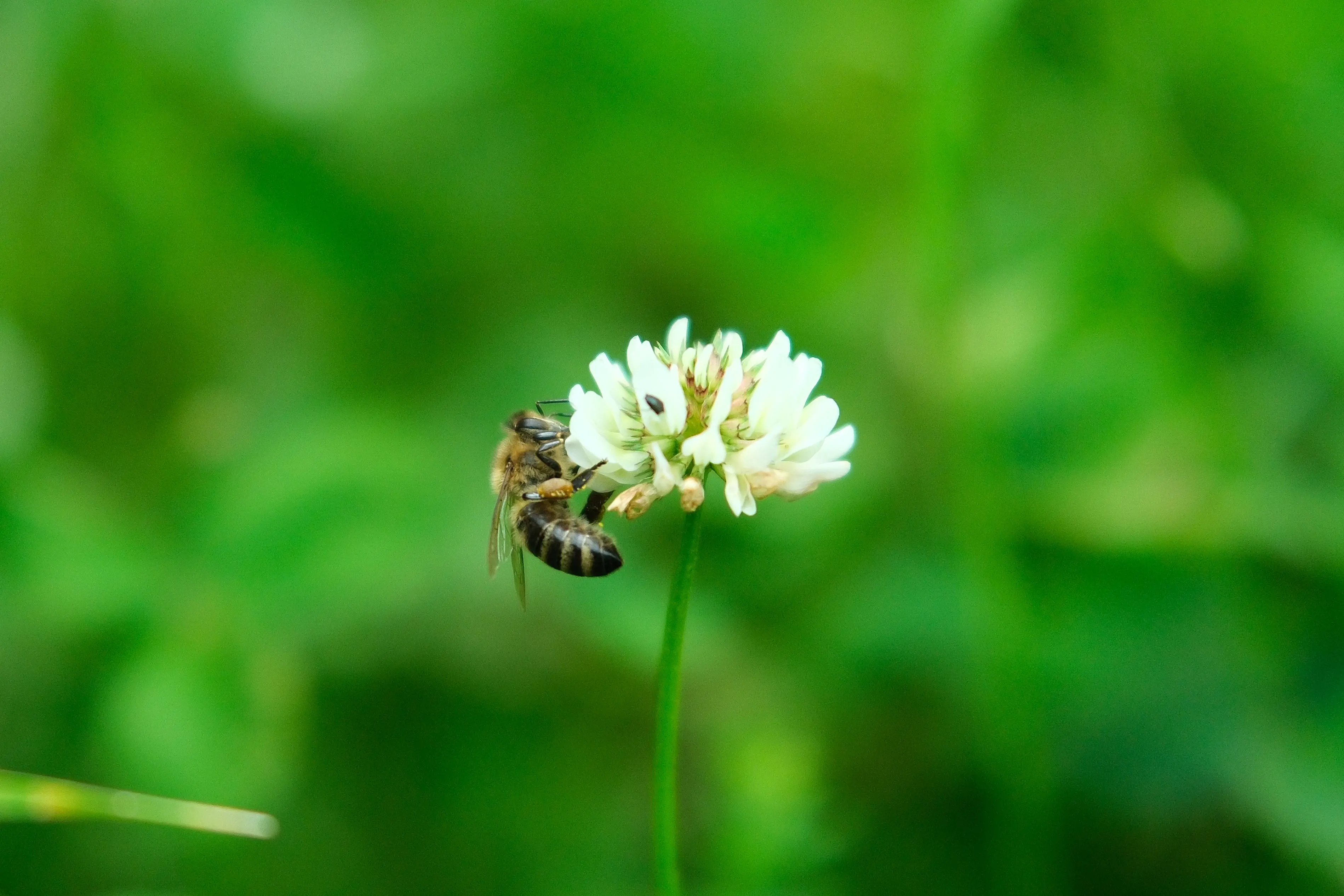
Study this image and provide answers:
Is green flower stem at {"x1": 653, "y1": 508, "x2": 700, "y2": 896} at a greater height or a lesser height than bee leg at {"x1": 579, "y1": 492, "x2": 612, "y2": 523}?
lesser

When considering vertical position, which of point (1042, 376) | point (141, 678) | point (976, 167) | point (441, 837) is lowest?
point (441, 837)

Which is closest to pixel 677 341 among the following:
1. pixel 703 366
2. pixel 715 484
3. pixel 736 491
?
pixel 703 366

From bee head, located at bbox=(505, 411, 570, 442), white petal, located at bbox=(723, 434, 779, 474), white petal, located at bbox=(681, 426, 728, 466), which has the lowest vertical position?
white petal, located at bbox=(723, 434, 779, 474)

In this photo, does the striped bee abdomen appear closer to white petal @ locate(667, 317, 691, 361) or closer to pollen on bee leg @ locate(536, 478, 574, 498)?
pollen on bee leg @ locate(536, 478, 574, 498)

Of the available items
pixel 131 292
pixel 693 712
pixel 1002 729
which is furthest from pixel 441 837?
pixel 131 292

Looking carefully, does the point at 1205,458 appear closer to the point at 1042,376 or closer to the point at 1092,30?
the point at 1042,376

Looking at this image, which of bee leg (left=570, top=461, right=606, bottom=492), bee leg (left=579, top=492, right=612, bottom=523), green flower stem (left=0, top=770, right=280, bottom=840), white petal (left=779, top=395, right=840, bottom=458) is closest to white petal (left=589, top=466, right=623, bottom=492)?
bee leg (left=570, top=461, right=606, bottom=492)
